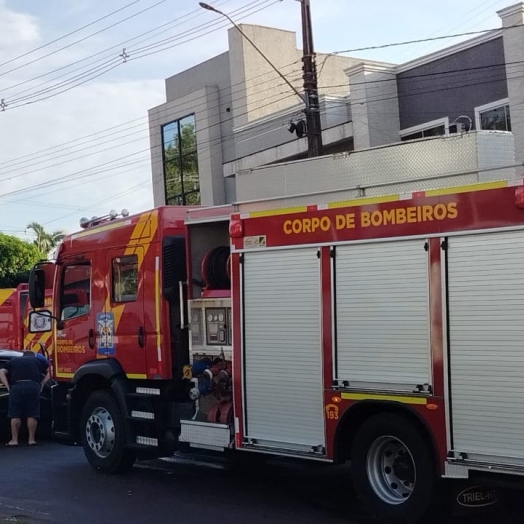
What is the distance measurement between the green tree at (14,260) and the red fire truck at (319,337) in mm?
35288

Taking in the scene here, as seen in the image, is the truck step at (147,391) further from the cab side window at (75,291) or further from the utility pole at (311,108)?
the utility pole at (311,108)

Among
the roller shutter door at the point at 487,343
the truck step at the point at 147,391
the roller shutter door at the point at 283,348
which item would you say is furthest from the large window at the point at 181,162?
the roller shutter door at the point at 487,343

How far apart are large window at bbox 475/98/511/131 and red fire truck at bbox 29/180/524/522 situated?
1453 cm

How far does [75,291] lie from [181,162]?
27364mm

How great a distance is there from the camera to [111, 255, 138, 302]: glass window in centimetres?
973

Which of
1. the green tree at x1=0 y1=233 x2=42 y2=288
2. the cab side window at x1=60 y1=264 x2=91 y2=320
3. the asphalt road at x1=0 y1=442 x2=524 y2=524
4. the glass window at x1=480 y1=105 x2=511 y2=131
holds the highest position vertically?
Answer: the glass window at x1=480 y1=105 x2=511 y2=131

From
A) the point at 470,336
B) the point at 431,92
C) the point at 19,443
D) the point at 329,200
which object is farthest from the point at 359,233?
the point at 431,92

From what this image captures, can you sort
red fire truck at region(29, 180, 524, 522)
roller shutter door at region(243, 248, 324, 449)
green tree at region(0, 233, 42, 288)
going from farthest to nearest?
green tree at region(0, 233, 42, 288)
roller shutter door at region(243, 248, 324, 449)
red fire truck at region(29, 180, 524, 522)

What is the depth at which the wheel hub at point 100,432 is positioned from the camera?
A: 396 inches

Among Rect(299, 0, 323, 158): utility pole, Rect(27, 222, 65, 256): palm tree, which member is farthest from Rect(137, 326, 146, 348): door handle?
Rect(27, 222, 65, 256): palm tree

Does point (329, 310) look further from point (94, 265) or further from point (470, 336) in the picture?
point (94, 265)

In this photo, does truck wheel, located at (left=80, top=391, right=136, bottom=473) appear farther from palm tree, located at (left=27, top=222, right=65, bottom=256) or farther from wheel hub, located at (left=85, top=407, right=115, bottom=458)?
palm tree, located at (left=27, top=222, right=65, bottom=256)

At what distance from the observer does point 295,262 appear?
7805mm

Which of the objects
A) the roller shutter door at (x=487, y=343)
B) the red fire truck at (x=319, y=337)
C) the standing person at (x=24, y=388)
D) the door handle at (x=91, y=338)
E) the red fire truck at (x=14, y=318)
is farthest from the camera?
the red fire truck at (x=14, y=318)
